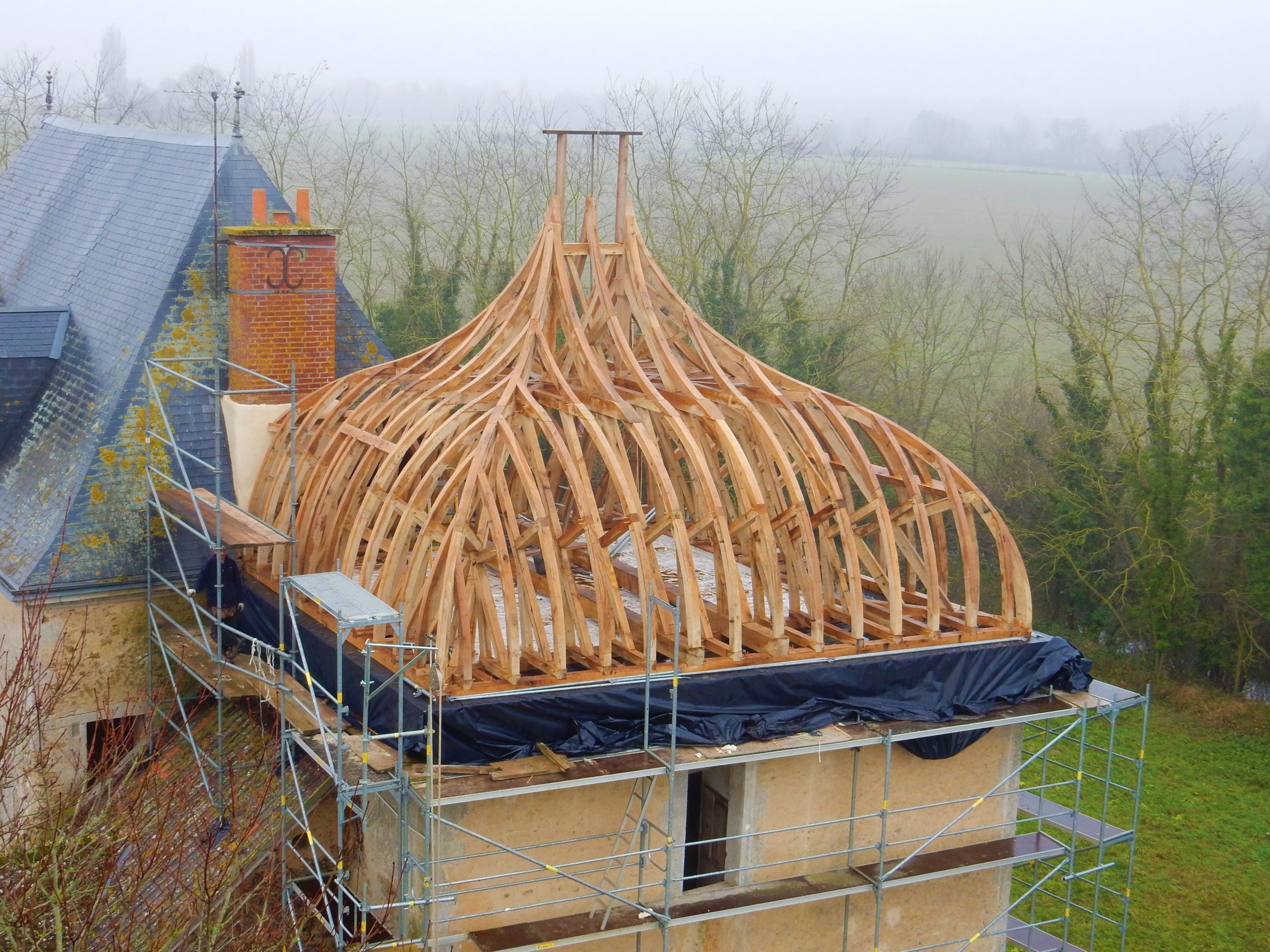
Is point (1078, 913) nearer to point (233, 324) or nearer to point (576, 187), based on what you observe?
point (233, 324)

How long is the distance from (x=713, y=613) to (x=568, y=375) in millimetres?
2603

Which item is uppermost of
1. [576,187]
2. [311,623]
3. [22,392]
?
[576,187]

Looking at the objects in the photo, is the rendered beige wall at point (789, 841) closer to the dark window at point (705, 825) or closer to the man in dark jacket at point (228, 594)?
the dark window at point (705, 825)

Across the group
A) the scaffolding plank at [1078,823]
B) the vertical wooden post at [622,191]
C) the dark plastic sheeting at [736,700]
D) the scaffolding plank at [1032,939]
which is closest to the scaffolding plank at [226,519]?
the dark plastic sheeting at [736,700]

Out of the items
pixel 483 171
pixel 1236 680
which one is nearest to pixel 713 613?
pixel 1236 680

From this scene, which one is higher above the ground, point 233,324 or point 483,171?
point 483,171

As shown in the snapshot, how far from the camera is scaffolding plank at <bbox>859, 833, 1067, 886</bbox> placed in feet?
39.3

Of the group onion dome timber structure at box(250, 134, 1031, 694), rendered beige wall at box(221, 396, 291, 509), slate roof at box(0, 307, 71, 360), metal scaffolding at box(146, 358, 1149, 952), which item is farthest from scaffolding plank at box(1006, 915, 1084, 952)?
slate roof at box(0, 307, 71, 360)

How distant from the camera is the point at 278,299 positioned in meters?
14.0

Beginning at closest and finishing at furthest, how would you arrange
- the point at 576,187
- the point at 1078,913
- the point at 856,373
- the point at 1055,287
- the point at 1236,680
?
1. the point at 1078,913
2. the point at 1236,680
3. the point at 1055,287
4. the point at 856,373
5. the point at 576,187

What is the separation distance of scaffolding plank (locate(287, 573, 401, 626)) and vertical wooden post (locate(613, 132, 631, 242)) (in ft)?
13.8

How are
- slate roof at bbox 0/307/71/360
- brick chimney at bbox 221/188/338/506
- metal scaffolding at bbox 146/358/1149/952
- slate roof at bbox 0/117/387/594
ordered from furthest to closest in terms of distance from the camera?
slate roof at bbox 0/307/71/360, brick chimney at bbox 221/188/338/506, slate roof at bbox 0/117/387/594, metal scaffolding at bbox 146/358/1149/952

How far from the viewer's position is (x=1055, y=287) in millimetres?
27422

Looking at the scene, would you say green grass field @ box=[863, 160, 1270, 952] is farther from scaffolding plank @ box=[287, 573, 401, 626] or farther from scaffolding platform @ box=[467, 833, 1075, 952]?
scaffolding plank @ box=[287, 573, 401, 626]
